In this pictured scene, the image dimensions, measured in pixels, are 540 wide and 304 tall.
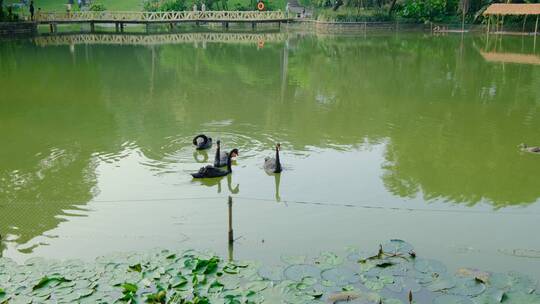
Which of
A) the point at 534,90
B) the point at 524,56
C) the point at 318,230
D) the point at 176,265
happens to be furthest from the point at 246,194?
the point at 524,56

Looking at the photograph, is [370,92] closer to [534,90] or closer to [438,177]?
[534,90]

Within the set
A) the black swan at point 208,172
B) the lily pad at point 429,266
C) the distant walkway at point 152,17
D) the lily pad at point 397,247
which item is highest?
the distant walkway at point 152,17

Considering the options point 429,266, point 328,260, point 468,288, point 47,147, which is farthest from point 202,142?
point 468,288

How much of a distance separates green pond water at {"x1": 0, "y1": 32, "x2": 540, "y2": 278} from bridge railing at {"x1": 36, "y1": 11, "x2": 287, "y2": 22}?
19.3m

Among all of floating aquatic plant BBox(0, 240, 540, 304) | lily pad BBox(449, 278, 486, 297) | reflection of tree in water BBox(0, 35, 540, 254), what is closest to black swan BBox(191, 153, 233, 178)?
reflection of tree in water BBox(0, 35, 540, 254)

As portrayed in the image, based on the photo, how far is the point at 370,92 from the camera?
67.2 feet

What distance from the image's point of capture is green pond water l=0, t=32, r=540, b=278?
8.53 metres

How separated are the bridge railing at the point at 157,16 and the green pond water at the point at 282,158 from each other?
762 inches

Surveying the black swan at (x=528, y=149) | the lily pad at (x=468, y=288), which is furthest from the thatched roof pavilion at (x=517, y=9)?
the lily pad at (x=468, y=288)

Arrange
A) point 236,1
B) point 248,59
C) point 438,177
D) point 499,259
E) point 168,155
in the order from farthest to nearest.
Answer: point 236,1 → point 248,59 → point 168,155 → point 438,177 → point 499,259

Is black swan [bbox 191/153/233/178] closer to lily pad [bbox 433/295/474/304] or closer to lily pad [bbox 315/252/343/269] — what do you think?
lily pad [bbox 315/252/343/269]

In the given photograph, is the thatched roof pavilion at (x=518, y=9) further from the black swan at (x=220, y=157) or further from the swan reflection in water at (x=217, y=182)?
the swan reflection in water at (x=217, y=182)

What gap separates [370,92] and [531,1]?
1134 inches

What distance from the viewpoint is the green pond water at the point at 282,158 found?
853cm
